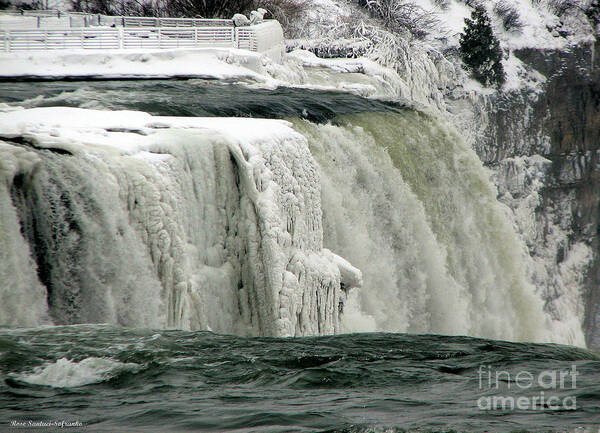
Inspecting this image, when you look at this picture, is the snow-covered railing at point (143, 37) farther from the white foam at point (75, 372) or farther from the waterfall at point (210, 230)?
the white foam at point (75, 372)

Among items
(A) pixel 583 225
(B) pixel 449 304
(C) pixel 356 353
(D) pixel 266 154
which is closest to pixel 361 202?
(B) pixel 449 304

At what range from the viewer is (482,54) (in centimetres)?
3291

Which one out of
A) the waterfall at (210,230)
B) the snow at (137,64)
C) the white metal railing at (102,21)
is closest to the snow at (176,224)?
the waterfall at (210,230)

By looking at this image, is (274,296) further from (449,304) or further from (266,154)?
(449,304)

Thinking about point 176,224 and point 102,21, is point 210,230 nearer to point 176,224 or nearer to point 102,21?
point 176,224

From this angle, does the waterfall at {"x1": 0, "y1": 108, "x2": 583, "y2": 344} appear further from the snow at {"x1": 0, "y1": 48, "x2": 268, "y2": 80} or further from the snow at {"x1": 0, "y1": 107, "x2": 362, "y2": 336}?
the snow at {"x1": 0, "y1": 48, "x2": 268, "y2": 80}

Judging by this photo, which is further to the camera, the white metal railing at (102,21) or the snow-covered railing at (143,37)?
the white metal railing at (102,21)

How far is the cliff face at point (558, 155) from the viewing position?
3203 cm

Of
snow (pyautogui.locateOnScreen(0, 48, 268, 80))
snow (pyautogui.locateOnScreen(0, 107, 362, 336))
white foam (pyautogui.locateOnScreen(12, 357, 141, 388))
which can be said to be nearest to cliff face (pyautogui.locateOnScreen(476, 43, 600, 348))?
snow (pyautogui.locateOnScreen(0, 48, 268, 80))

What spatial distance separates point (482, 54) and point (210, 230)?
26125 millimetres

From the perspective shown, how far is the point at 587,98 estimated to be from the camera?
114ft

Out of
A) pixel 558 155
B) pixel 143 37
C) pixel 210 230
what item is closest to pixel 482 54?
pixel 558 155

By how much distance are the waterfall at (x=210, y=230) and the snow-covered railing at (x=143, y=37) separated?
8.09 m

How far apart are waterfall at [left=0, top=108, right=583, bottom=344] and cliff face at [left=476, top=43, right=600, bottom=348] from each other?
18.6m
